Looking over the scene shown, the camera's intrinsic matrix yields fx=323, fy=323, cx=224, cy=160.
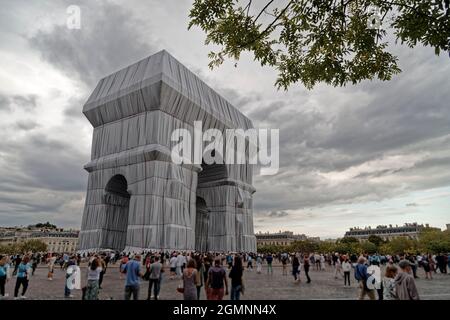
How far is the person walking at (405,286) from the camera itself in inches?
236

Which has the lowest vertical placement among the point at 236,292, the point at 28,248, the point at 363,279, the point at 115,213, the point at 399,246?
the point at 28,248

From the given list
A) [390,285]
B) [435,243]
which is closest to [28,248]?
[435,243]

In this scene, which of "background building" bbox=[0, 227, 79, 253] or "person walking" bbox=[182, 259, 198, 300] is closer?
"person walking" bbox=[182, 259, 198, 300]

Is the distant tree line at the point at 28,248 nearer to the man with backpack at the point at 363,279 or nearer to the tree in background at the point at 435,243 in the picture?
the tree in background at the point at 435,243

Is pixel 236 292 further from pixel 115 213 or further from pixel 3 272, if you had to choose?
pixel 115 213

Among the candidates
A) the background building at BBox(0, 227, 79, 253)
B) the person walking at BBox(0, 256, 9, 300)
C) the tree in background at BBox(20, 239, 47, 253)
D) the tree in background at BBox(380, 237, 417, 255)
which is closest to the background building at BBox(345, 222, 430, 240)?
the tree in background at BBox(380, 237, 417, 255)

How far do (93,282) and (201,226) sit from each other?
1728 inches

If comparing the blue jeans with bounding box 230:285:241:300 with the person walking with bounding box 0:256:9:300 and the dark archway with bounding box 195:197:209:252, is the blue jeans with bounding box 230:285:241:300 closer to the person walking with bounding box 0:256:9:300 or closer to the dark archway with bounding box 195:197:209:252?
the person walking with bounding box 0:256:9:300

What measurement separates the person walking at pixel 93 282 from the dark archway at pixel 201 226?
41.6 m

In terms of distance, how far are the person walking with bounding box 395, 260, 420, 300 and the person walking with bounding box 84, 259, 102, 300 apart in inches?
286

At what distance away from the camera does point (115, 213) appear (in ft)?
121

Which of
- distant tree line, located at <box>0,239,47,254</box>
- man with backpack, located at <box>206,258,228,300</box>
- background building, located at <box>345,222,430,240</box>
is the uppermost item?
background building, located at <box>345,222,430,240</box>

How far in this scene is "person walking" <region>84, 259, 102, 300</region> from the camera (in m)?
8.66
